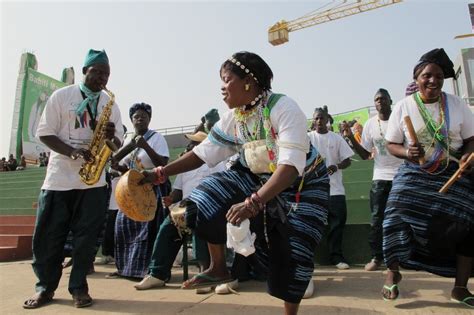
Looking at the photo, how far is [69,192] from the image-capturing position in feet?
12.4

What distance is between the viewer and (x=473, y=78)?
24.2 m

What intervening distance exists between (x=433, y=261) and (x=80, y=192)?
3.08 meters

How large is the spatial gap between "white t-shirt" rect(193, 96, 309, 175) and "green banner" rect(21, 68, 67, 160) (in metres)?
23.4

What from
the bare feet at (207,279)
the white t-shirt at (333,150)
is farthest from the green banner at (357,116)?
the bare feet at (207,279)

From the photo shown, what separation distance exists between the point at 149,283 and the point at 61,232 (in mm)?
1002

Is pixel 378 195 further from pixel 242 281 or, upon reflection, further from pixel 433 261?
pixel 242 281

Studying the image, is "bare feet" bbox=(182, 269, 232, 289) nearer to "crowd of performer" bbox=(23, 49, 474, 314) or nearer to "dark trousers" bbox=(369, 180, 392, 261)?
"crowd of performer" bbox=(23, 49, 474, 314)

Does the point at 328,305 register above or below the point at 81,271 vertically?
below

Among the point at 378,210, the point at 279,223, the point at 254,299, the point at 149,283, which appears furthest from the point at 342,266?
the point at 279,223

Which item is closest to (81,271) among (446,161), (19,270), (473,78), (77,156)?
(77,156)

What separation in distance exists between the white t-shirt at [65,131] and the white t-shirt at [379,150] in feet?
10.2

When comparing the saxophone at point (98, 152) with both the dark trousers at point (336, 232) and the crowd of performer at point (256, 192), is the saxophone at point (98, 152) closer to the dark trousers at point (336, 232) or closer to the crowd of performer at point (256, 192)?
the crowd of performer at point (256, 192)

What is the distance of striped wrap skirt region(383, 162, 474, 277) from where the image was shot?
3.23m

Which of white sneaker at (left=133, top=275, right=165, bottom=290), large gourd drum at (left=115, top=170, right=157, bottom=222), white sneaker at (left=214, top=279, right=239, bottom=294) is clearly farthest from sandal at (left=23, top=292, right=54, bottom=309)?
white sneaker at (left=214, top=279, right=239, bottom=294)
